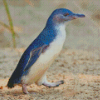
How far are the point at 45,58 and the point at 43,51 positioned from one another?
81 mm

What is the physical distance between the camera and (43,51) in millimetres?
2891

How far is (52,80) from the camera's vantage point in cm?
362

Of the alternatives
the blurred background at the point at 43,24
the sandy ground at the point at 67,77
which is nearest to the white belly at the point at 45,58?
the sandy ground at the point at 67,77

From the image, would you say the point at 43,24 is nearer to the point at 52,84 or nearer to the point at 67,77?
the point at 67,77

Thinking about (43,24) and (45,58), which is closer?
(45,58)

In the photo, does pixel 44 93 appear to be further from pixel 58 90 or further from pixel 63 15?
pixel 63 15

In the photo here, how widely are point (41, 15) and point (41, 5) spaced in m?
1.00

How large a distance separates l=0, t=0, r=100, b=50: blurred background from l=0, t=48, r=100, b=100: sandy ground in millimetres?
1292

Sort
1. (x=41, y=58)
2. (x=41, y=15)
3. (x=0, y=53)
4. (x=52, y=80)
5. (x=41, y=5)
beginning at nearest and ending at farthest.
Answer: (x=41, y=58) < (x=52, y=80) < (x=0, y=53) < (x=41, y=15) < (x=41, y=5)

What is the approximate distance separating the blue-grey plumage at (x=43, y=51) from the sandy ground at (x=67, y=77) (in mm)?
224

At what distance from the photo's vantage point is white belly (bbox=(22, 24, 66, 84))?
9.42 feet

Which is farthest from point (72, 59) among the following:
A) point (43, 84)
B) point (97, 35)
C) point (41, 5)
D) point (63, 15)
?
point (41, 5)

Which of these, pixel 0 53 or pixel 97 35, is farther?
pixel 97 35

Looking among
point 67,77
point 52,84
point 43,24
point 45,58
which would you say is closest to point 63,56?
point 67,77
